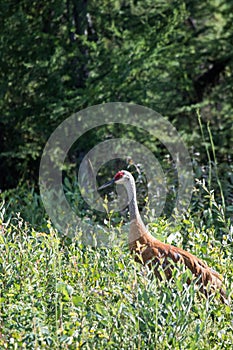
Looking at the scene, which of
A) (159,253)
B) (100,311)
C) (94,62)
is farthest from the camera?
(94,62)

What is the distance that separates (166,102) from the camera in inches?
415

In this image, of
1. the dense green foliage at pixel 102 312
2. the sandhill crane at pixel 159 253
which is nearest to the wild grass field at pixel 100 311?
the dense green foliage at pixel 102 312

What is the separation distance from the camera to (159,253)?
4.98 metres

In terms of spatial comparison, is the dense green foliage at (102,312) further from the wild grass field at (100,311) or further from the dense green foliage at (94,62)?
the dense green foliage at (94,62)

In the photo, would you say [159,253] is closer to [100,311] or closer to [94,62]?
[100,311]

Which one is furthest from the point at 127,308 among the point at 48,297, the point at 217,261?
the point at 217,261

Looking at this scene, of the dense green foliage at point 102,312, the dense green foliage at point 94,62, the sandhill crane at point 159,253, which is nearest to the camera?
the dense green foliage at point 102,312

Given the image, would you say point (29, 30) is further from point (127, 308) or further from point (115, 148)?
point (127, 308)

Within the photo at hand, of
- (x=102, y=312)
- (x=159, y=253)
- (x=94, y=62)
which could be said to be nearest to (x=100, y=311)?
(x=102, y=312)

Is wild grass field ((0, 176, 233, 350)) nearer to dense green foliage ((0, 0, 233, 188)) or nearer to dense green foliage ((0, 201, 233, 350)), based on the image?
dense green foliage ((0, 201, 233, 350))

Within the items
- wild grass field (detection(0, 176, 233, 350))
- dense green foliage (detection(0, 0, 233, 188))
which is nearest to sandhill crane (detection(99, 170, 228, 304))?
wild grass field (detection(0, 176, 233, 350))

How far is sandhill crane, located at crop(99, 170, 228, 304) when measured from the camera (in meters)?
5.02

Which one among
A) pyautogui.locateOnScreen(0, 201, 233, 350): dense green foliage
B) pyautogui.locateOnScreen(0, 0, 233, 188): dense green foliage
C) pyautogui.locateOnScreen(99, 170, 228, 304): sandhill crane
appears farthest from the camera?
pyautogui.locateOnScreen(0, 0, 233, 188): dense green foliage

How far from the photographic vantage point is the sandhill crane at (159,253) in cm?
502
